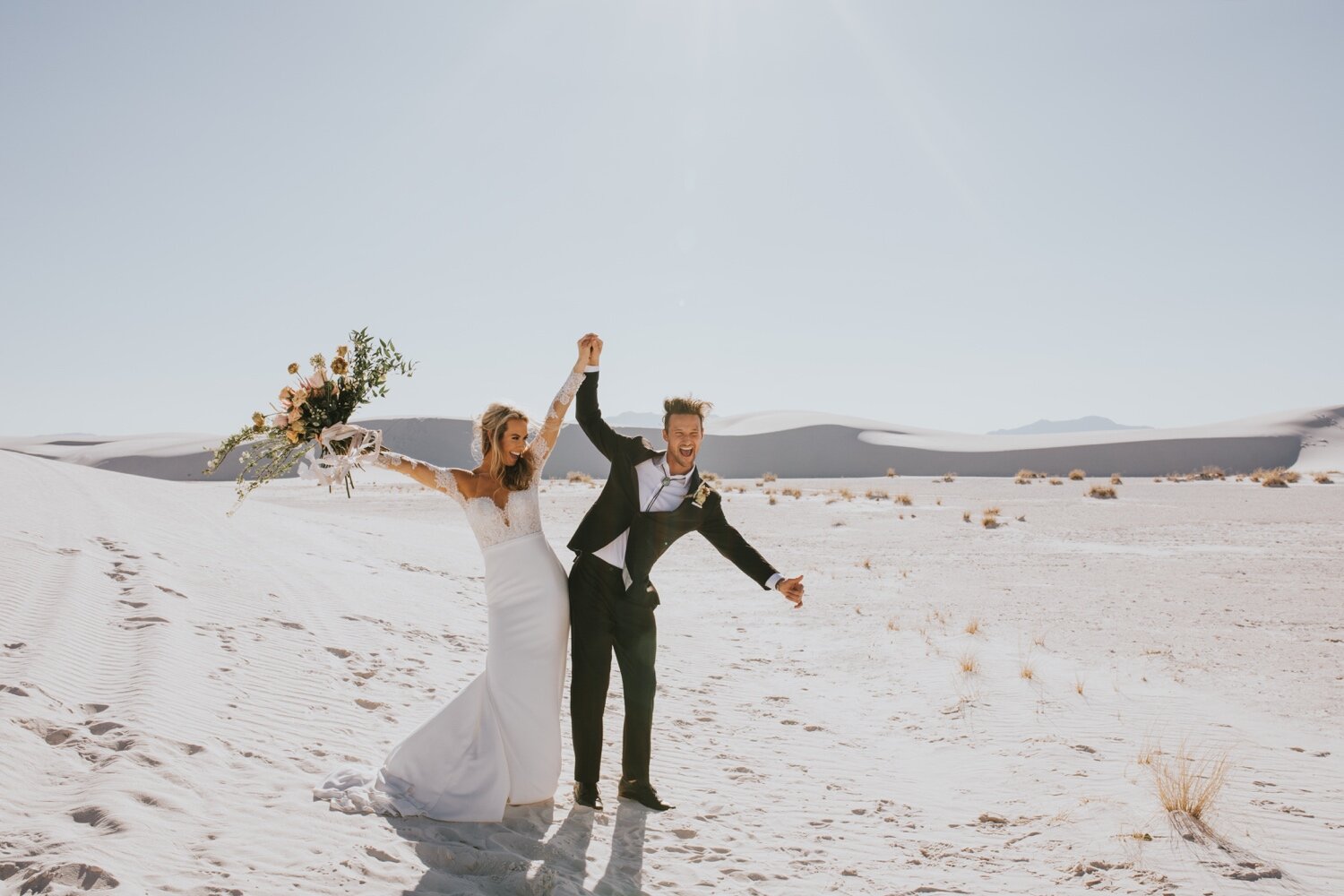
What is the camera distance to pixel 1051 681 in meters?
7.73

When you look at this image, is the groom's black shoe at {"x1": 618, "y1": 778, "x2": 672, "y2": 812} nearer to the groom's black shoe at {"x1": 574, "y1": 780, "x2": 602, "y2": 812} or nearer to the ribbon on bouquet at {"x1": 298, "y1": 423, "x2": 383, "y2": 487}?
the groom's black shoe at {"x1": 574, "y1": 780, "x2": 602, "y2": 812}

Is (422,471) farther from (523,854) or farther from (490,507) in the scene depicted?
(523,854)

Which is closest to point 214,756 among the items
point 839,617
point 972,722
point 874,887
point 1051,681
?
point 874,887

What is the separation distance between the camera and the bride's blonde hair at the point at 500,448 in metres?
4.19

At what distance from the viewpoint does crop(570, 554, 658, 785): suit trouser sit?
4.31 meters

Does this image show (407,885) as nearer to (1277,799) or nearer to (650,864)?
(650,864)

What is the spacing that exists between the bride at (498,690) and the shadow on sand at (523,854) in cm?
11

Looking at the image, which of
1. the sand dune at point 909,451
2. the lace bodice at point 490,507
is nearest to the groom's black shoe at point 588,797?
the lace bodice at point 490,507

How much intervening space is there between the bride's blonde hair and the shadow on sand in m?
1.68

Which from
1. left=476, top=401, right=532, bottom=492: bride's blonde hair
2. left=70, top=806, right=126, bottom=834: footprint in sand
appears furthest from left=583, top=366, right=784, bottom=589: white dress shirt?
left=70, top=806, right=126, bottom=834: footprint in sand

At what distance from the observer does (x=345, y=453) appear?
4.12 meters

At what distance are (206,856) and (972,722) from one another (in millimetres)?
5633

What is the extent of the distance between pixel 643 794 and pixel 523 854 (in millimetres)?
961

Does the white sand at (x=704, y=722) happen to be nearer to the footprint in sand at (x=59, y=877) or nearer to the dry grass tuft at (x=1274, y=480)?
the footprint in sand at (x=59, y=877)
